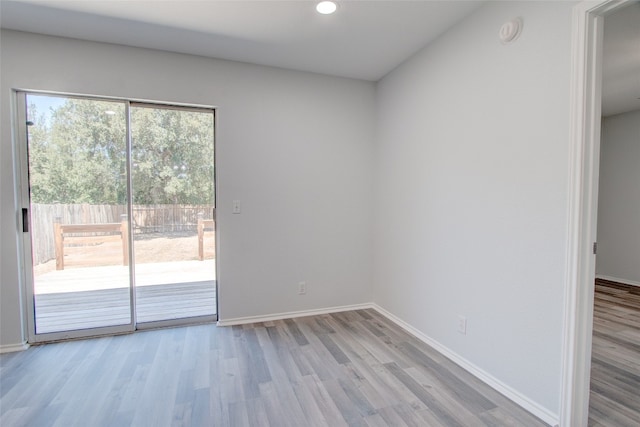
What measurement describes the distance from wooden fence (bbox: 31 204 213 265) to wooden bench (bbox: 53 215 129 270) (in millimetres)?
28

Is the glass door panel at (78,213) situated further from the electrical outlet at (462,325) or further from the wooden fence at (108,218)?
the electrical outlet at (462,325)

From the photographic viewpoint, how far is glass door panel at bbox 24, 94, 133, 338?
2594mm

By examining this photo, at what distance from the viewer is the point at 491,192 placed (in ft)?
6.72

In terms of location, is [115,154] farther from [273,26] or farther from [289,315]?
[289,315]

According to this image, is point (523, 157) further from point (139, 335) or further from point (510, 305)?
point (139, 335)

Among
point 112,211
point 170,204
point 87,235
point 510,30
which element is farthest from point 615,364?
Result: point 87,235

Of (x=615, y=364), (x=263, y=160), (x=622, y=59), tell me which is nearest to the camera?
(x=615, y=364)

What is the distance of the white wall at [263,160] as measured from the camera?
2484 mm

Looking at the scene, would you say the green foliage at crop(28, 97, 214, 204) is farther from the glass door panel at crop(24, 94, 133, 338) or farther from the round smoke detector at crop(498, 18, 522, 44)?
the round smoke detector at crop(498, 18, 522, 44)

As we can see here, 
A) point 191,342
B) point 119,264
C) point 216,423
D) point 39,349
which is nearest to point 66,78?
point 119,264

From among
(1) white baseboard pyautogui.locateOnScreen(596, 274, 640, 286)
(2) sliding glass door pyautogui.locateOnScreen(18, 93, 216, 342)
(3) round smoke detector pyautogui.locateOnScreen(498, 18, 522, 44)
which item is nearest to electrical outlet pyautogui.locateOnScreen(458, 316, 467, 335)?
(3) round smoke detector pyautogui.locateOnScreen(498, 18, 522, 44)

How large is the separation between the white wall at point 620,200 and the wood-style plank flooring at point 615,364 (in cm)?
113

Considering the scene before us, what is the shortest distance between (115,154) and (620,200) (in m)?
6.82

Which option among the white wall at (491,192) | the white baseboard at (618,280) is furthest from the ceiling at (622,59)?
the white baseboard at (618,280)
